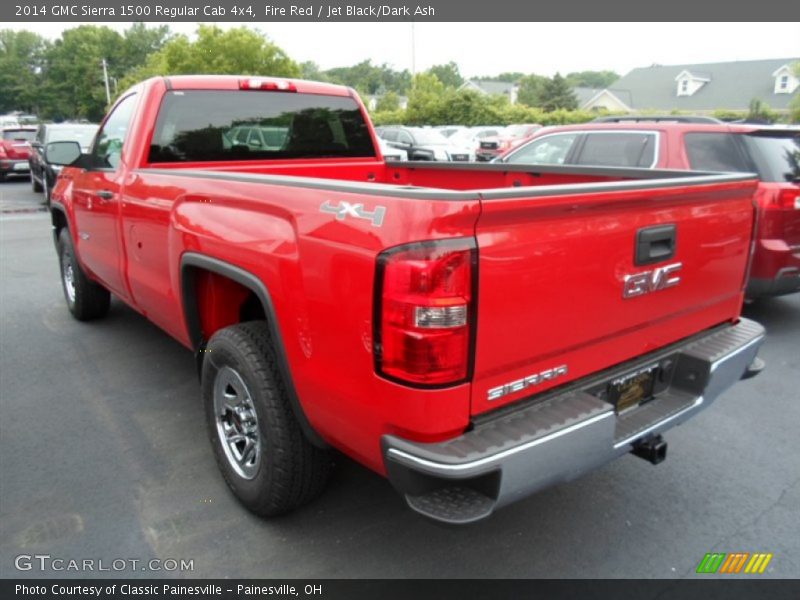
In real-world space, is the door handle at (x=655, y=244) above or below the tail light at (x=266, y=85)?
below

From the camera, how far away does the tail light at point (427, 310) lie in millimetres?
1873

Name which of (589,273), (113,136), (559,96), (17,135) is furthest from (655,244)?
(559,96)

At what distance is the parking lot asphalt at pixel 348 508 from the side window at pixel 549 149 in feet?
11.2

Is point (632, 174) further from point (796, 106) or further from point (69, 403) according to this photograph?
→ point (796, 106)

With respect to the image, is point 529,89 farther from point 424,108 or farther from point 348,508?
point 348,508

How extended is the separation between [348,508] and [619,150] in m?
4.76

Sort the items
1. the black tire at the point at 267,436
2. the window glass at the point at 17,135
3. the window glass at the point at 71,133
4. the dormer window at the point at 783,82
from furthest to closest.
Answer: the dormer window at the point at 783,82 < the window glass at the point at 17,135 < the window glass at the point at 71,133 < the black tire at the point at 267,436

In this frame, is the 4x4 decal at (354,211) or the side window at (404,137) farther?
the side window at (404,137)

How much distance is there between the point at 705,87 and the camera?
53.9m

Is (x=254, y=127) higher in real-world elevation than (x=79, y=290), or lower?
higher

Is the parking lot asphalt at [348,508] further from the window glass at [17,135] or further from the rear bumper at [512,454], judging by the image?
the window glass at [17,135]

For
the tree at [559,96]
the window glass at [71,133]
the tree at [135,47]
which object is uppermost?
the tree at [135,47]

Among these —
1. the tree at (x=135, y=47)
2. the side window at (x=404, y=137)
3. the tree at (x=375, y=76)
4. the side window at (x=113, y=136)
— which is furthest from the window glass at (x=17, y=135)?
the tree at (x=375, y=76)

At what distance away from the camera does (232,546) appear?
8.94 feet
